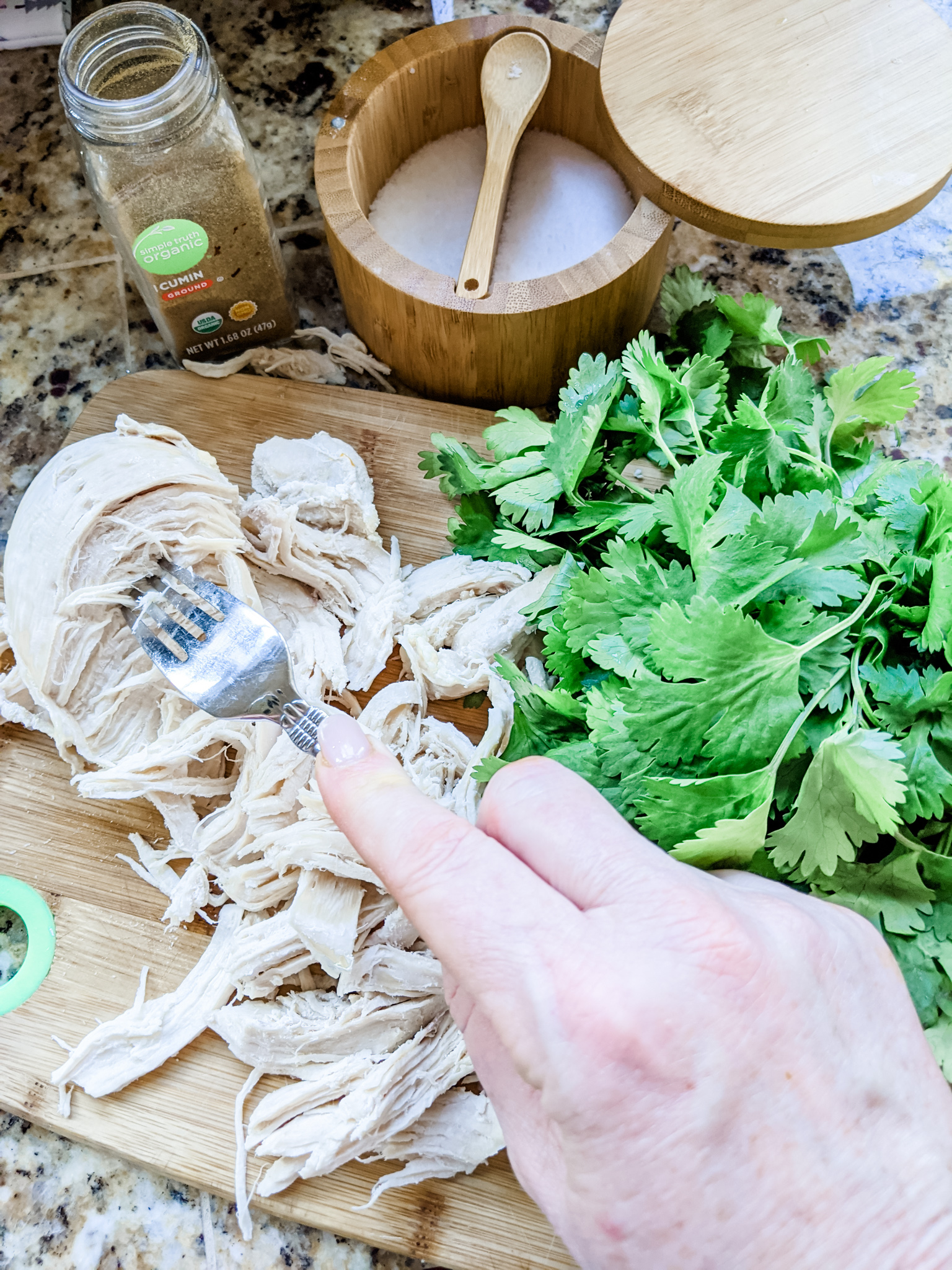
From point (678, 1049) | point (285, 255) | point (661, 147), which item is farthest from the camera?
point (285, 255)

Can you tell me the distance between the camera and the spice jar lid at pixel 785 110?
1161 mm

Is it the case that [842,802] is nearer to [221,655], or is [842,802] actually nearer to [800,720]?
[800,720]

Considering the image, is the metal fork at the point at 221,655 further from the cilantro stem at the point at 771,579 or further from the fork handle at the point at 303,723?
the cilantro stem at the point at 771,579

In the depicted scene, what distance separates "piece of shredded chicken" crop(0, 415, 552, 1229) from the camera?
1.02 metres

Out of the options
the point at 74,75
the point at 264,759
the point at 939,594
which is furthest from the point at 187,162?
the point at 939,594

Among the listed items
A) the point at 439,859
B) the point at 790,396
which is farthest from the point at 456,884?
the point at 790,396

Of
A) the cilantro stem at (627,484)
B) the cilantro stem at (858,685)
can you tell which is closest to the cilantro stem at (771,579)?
the cilantro stem at (858,685)

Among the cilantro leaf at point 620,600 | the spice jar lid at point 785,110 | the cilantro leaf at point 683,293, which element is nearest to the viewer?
the cilantro leaf at point 620,600

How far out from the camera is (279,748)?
112 centimetres

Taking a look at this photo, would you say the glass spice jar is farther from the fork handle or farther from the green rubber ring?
the green rubber ring

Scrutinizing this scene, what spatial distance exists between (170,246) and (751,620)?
84cm

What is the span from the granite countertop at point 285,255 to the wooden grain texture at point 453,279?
6.8 inches

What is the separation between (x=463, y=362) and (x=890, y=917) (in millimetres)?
841

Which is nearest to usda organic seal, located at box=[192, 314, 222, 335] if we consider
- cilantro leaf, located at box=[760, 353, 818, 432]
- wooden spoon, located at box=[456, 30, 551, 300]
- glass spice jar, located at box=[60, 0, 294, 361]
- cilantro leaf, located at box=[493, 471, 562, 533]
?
glass spice jar, located at box=[60, 0, 294, 361]
